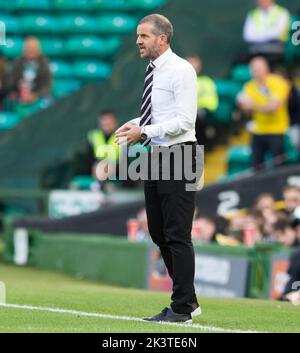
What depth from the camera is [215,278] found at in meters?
15.2

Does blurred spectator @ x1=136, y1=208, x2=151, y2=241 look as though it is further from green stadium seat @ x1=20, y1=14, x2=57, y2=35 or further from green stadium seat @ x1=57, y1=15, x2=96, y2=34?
green stadium seat @ x1=20, y1=14, x2=57, y2=35

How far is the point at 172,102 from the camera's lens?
8867mm

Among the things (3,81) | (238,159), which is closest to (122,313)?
(238,159)

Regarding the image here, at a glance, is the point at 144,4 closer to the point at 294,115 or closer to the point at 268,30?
the point at 268,30

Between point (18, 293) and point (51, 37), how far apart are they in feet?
42.4

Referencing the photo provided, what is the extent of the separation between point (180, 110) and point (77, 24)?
14603 mm

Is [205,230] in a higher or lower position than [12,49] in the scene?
lower

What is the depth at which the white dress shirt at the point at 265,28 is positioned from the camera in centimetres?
1838

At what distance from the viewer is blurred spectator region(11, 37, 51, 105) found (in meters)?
21.3

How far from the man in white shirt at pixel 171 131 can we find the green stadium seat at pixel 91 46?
44.0 feet

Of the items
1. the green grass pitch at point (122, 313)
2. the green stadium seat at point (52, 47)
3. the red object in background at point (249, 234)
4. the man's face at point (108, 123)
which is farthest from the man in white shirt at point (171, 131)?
the green stadium seat at point (52, 47)

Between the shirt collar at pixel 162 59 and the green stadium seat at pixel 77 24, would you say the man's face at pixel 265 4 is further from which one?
the shirt collar at pixel 162 59

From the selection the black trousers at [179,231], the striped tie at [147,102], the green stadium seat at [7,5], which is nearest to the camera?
the black trousers at [179,231]

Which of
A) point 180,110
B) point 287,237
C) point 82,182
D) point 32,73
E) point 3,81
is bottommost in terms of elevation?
point 287,237
